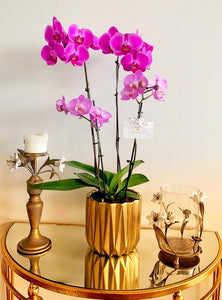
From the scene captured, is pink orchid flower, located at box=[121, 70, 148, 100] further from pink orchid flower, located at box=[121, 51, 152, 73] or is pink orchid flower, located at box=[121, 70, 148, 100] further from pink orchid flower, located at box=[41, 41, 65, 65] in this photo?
pink orchid flower, located at box=[41, 41, 65, 65]

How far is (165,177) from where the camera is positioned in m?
1.22

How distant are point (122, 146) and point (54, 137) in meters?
0.24

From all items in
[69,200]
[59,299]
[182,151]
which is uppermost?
[182,151]

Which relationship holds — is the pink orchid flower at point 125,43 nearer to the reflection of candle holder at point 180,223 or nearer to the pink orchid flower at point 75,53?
the pink orchid flower at point 75,53

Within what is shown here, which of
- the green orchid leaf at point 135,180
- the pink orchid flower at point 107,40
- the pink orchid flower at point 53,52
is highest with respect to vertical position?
the pink orchid flower at point 107,40

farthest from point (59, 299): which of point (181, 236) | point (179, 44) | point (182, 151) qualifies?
point (179, 44)

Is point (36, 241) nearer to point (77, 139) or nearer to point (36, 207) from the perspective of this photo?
point (36, 207)

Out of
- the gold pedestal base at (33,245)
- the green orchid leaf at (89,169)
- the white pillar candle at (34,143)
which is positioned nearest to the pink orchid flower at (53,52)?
the white pillar candle at (34,143)

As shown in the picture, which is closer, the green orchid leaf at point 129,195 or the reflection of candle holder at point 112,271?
the reflection of candle holder at point 112,271

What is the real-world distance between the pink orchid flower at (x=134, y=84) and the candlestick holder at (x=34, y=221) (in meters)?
0.32

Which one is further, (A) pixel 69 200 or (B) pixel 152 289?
(A) pixel 69 200

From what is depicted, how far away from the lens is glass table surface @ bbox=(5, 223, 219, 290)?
0.93m

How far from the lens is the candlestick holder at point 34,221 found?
1064mm

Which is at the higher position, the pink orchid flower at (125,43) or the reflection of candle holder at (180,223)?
the pink orchid flower at (125,43)
